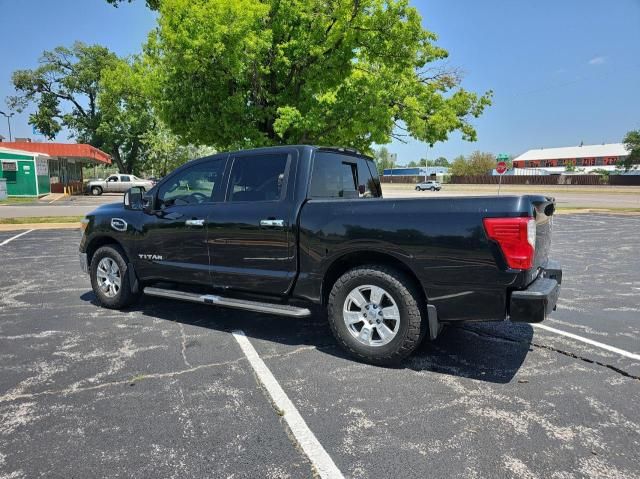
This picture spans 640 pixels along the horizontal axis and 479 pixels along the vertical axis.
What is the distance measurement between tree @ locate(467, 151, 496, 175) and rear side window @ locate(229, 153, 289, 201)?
10129 cm

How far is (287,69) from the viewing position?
12.6m

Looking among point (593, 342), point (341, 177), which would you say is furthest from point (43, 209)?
point (593, 342)

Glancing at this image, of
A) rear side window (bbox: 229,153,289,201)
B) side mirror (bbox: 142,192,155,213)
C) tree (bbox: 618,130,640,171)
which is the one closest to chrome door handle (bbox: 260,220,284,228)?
rear side window (bbox: 229,153,289,201)

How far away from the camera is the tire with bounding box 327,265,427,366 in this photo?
3957 mm

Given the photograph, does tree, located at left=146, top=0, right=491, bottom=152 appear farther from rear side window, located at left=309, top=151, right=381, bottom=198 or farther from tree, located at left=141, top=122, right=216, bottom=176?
tree, located at left=141, top=122, right=216, bottom=176

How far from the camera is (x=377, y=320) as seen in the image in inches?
163

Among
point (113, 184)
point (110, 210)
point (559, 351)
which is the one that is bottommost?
point (559, 351)

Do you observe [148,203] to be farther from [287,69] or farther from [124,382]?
[287,69]

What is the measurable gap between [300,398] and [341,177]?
8.17 ft

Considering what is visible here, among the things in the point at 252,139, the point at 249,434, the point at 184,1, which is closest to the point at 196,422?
the point at 249,434

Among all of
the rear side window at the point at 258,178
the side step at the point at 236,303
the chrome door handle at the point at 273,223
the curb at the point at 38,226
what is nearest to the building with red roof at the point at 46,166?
the curb at the point at 38,226

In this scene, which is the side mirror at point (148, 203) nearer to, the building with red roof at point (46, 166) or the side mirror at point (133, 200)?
the side mirror at point (133, 200)

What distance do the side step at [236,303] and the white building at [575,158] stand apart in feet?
343

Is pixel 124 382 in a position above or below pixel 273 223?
below
